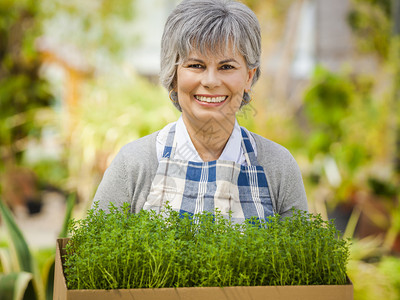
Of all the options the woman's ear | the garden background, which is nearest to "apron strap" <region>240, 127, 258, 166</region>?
the woman's ear

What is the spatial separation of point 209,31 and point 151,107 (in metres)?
3.37

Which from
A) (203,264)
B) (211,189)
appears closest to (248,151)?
(211,189)

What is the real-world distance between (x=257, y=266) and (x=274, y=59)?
6.76 meters

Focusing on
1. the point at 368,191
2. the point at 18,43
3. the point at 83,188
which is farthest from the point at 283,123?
the point at 18,43

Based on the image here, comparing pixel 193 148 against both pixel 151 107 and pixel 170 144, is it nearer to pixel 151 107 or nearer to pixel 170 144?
pixel 170 144

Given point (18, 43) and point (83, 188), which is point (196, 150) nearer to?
point (83, 188)

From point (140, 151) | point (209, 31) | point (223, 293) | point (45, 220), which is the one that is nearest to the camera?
point (223, 293)

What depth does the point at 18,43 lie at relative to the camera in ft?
19.5

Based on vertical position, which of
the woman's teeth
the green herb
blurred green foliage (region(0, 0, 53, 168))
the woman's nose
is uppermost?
blurred green foliage (region(0, 0, 53, 168))

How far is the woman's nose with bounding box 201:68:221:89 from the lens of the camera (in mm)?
1235

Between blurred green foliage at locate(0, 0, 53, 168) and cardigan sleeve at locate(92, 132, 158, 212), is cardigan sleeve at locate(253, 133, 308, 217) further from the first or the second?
blurred green foliage at locate(0, 0, 53, 168)

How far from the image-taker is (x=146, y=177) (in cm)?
130

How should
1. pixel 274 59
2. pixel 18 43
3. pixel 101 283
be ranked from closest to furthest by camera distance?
pixel 101 283 < pixel 18 43 < pixel 274 59

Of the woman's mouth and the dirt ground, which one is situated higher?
the woman's mouth
